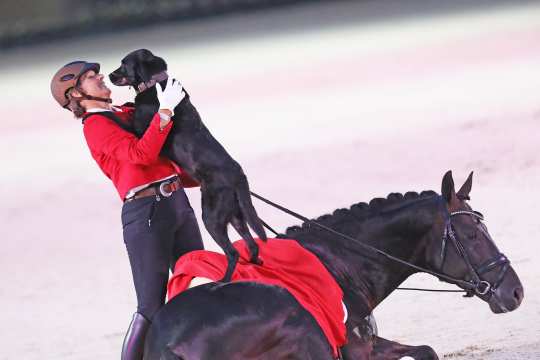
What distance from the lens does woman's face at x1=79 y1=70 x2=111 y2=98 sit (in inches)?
167

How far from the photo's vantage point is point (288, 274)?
160 inches

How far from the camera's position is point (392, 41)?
46.8 feet

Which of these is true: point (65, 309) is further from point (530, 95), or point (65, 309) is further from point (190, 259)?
point (530, 95)

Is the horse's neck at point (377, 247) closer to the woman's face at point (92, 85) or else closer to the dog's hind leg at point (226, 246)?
the dog's hind leg at point (226, 246)

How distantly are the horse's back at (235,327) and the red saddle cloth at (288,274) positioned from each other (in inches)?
2.5

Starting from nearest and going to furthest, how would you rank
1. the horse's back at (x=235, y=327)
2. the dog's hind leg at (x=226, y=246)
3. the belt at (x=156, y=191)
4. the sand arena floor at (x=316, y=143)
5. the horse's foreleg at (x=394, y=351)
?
1. the horse's back at (x=235, y=327)
2. the dog's hind leg at (x=226, y=246)
3. the belt at (x=156, y=191)
4. the horse's foreleg at (x=394, y=351)
5. the sand arena floor at (x=316, y=143)

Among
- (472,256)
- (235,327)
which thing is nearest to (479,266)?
(472,256)

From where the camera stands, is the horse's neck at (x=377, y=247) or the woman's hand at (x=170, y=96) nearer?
the woman's hand at (x=170, y=96)

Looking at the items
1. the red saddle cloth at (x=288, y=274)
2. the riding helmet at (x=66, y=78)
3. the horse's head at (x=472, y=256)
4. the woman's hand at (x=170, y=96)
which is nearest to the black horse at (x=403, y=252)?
the horse's head at (x=472, y=256)

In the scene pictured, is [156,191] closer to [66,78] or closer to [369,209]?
[66,78]

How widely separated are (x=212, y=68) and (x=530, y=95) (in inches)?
192

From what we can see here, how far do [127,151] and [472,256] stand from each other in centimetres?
143

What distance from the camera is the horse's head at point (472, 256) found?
4.30 metres

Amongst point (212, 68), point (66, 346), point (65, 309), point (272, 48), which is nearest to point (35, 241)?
point (65, 309)
